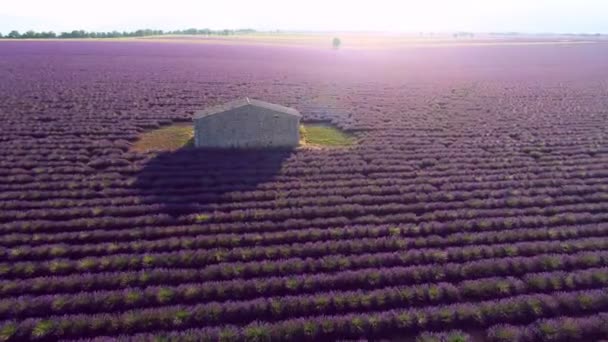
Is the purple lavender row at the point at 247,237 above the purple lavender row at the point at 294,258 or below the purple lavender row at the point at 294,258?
above

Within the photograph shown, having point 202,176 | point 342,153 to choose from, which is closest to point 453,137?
point 342,153

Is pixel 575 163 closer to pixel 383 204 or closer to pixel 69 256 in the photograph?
pixel 383 204

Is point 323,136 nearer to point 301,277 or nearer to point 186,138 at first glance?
point 186,138

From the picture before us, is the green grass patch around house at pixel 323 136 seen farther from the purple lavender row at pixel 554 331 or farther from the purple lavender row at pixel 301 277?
the purple lavender row at pixel 554 331

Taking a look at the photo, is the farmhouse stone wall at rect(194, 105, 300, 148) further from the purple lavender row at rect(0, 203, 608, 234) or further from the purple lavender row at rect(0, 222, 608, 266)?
the purple lavender row at rect(0, 222, 608, 266)

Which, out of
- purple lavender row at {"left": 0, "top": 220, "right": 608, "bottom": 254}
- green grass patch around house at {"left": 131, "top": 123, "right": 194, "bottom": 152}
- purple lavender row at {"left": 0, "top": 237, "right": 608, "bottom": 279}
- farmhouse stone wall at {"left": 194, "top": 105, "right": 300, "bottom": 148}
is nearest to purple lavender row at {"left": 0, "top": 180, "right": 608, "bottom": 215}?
purple lavender row at {"left": 0, "top": 220, "right": 608, "bottom": 254}

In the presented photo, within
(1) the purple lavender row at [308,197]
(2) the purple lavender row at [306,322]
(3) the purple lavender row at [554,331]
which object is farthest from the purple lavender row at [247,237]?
(3) the purple lavender row at [554,331]
